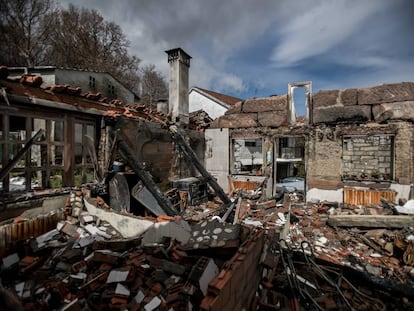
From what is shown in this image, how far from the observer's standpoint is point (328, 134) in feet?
26.8

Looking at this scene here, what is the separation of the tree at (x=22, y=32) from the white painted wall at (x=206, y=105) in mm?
12370

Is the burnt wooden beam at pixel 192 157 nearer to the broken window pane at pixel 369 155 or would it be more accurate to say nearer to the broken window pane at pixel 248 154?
the broken window pane at pixel 369 155

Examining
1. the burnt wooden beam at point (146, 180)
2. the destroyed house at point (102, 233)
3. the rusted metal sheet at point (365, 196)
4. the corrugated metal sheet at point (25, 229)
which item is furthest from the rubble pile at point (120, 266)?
the rusted metal sheet at point (365, 196)

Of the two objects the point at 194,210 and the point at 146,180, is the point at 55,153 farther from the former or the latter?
the point at 194,210

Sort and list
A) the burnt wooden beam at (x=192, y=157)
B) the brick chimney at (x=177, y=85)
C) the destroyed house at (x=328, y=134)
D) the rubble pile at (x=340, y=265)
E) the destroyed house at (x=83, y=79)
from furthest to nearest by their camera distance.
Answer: the destroyed house at (x=83, y=79) → the brick chimney at (x=177, y=85) → the burnt wooden beam at (x=192, y=157) → the destroyed house at (x=328, y=134) → the rubble pile at (x=340, y=265)

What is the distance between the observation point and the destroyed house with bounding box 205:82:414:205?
23.9 ft

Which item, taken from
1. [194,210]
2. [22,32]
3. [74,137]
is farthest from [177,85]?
[22,32]

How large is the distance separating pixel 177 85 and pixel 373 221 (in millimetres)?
7716

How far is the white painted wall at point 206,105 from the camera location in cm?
2038

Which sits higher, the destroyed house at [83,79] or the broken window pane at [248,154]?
the destroyed house at [83,79]

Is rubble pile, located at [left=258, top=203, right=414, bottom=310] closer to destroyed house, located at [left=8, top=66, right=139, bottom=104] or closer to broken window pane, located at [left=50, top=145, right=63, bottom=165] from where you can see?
broken window pane, located at [left=50, top=145, right=63, bottom=165]

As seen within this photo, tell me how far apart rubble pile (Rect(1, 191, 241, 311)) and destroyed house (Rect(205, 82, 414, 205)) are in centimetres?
597

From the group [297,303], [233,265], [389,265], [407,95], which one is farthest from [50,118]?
[407,95]

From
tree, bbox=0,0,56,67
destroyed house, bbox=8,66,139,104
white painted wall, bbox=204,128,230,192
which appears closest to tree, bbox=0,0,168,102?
tree, bbox=0,0,56,67
